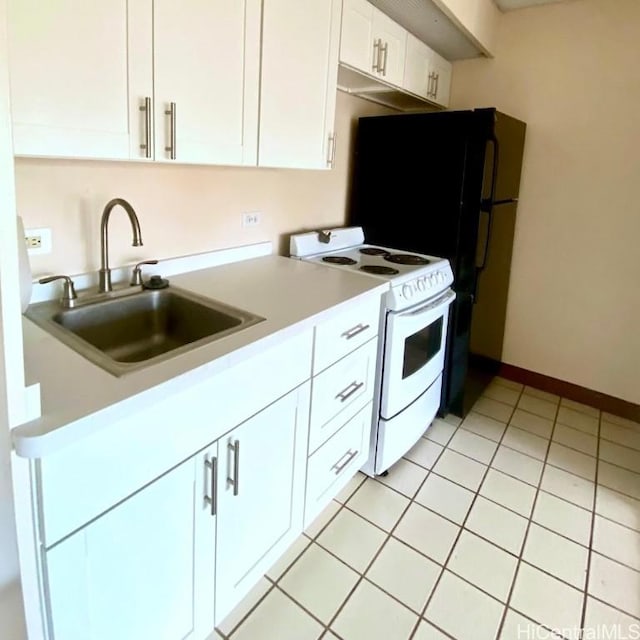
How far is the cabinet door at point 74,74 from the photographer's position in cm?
102

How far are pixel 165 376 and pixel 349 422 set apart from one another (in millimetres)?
1031

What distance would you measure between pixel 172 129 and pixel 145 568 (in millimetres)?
1146

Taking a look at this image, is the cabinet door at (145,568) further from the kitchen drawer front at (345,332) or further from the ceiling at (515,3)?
the ceiling at (515,3)

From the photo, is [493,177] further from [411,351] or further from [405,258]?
[411,351]

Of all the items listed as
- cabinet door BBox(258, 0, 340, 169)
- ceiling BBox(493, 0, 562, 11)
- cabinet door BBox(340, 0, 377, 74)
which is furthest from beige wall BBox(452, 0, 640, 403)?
cabinet door BBox(258, 0, 340, 169)

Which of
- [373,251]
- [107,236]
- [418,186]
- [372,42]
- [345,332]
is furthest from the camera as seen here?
[373,251]

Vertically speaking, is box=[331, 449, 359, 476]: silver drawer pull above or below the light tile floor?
above

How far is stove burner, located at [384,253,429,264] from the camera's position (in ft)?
7.80

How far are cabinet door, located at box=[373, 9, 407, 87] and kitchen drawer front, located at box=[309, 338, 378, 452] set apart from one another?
1.33 meters

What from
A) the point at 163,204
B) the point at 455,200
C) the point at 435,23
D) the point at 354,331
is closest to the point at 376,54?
the point at 435,23

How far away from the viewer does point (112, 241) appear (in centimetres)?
163

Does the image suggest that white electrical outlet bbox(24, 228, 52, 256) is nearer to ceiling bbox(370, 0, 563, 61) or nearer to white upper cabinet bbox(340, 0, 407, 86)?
white upper cabinet bbox(340, 0, 407, 86)

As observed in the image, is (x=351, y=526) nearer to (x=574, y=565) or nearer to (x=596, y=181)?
(x=574, y=565)

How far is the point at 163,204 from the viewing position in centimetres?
176
